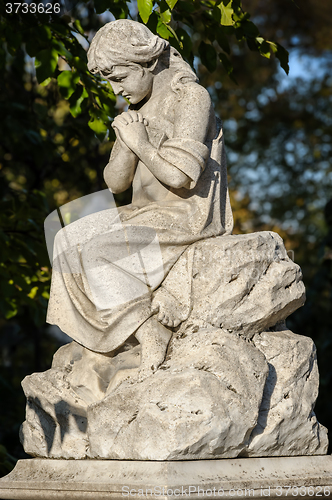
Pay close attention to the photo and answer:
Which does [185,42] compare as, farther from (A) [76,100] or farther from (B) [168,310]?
(B) [168,310]

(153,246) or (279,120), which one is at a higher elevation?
(153,246)

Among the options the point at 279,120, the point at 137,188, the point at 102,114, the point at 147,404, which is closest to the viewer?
the point at 147,404

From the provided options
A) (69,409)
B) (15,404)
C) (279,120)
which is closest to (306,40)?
(279,120)

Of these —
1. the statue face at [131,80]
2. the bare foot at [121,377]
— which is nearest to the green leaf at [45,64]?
the statue face at [131,80]

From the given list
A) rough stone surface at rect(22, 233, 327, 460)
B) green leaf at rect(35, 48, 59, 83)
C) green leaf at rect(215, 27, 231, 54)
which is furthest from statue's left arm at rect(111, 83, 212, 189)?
green leaf at rect(215, 27, 231, 54)

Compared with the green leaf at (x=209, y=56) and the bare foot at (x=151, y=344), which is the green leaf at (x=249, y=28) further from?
the bare foot at (x=151, y=344)

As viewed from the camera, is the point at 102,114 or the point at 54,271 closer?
the point at 54,271

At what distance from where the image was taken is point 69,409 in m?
3.28

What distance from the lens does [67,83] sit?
4555 mm

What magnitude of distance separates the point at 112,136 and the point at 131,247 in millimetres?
1926

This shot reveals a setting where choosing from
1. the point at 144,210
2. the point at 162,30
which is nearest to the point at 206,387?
the point at 144,210

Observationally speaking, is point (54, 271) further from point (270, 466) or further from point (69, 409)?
point (270, 466)

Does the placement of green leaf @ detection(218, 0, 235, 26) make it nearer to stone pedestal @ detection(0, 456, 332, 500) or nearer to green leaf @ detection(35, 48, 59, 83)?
green leaf @ detection(35, 48, 59, 83)

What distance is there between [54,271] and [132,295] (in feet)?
1.64
